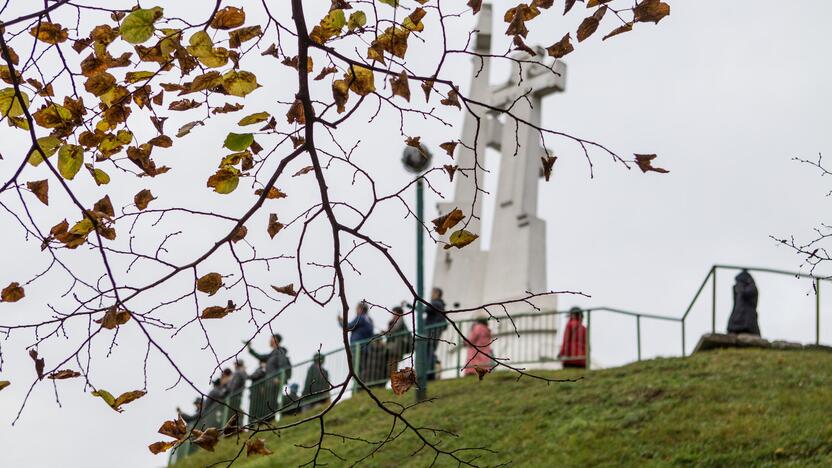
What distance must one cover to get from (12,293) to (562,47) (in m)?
2.89

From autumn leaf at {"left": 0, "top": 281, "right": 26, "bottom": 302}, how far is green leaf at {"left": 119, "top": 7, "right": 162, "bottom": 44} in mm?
1410

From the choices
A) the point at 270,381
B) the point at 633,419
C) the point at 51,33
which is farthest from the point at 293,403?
the point at 270,381

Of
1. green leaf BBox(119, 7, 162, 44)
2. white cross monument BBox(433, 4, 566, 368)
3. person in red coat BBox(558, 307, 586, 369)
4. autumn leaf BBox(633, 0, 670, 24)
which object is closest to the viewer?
green leaf BBox(119, 7, 162, 44)

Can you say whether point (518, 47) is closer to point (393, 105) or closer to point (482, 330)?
point (393, 105)

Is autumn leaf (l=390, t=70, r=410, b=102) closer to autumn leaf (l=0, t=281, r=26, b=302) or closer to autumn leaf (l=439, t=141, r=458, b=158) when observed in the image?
autumn leaf (l=439, t=141, r=458, b=158)

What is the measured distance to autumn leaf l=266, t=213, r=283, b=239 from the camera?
22.4 feet

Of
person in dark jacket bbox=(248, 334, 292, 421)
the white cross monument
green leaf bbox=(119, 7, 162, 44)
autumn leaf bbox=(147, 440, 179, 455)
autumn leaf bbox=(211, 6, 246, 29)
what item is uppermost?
the white cross monument

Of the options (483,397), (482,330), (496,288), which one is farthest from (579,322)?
(496,288)

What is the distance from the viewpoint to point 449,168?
6316mm

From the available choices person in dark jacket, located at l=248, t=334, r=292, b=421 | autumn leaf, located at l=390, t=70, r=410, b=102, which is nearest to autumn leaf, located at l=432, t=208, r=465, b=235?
autumn leaf, located at l=390, t=70, r=410, b=102

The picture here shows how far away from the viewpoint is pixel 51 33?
21.9 feet

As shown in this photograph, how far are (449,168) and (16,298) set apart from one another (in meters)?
2.20

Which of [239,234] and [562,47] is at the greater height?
[562,47]

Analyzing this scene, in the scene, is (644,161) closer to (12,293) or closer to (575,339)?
(12,293)
